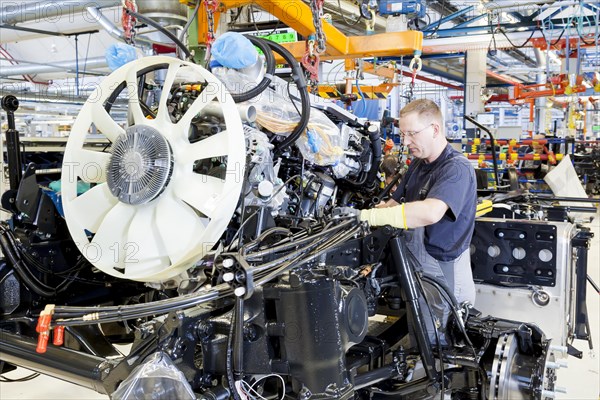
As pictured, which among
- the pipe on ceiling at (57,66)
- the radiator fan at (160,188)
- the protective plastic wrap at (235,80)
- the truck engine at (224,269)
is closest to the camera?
the truck engine at (224,269)

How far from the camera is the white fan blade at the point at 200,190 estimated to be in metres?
1.78

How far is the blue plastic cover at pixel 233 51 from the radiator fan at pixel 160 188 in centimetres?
12

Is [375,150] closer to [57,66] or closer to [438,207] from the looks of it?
[438,207]

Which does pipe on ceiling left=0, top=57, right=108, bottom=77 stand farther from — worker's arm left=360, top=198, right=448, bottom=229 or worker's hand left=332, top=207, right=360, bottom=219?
worker's arm left=360, top=198, right=448, bottom=229

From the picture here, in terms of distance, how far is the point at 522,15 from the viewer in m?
7.40

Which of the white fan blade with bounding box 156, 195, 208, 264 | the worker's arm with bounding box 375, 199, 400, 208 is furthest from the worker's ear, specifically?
the white fan blade with bounding box 156, 195, 208, 264

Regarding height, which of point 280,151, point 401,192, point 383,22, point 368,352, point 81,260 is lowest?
point 368,352

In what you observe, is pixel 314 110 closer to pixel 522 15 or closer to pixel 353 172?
pixel 353 172

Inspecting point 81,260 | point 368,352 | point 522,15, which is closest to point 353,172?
point 368,352

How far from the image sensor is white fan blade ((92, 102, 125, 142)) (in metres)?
2.09

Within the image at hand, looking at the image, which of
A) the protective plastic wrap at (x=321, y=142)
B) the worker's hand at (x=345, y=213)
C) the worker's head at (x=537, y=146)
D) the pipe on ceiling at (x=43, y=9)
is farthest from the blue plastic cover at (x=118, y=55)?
the worker's head at (x=537, y=146)

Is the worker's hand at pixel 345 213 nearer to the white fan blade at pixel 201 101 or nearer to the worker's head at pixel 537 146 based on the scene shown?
the white fan blade at pixel 201 101

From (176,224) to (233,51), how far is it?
→ 2.07ft

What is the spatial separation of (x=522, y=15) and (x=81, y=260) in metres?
6.84
